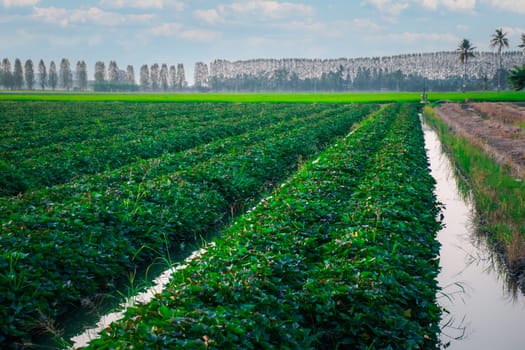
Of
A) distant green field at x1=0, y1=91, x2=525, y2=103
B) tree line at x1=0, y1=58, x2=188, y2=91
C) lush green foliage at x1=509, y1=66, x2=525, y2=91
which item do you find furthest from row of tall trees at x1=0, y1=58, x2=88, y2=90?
lush green foliage at x1=509, y1=66, x2=525, y2=91

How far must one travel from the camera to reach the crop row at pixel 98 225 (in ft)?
21.1

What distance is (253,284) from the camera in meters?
5.76

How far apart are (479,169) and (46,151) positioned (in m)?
13.8

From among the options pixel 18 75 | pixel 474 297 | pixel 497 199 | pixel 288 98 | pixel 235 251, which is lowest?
pixel 474 297

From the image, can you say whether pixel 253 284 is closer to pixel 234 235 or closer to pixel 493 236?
pixel 234 235

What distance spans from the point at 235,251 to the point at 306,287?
134 cm

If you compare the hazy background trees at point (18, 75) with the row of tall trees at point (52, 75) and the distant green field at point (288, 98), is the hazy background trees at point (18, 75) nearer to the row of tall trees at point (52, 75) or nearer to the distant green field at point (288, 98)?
the row of tall trees at point (52, 75)

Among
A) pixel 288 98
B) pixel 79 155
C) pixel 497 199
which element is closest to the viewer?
pixel 497 199

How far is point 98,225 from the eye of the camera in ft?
27.6

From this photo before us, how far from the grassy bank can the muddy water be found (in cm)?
32

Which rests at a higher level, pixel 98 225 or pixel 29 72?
pixel 29 72

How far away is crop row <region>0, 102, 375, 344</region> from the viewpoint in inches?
253

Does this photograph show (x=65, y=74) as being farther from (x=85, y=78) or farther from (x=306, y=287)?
(x=306, y=287)

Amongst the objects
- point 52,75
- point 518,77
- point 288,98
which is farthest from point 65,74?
point 518,77
